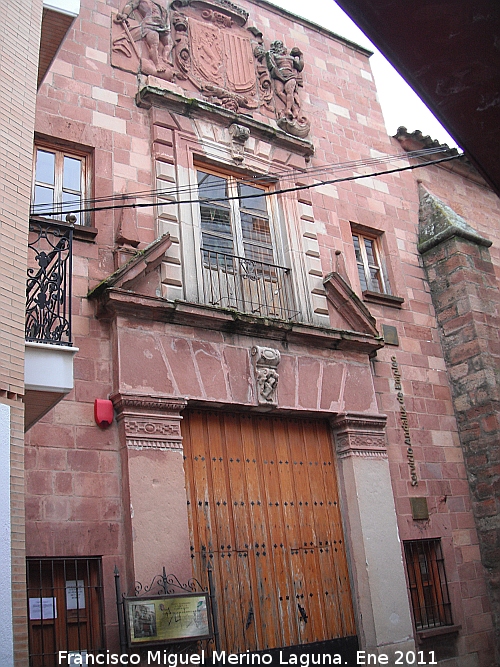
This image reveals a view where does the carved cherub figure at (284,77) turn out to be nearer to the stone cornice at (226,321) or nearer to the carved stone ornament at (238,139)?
the carved stone ornament at (238,139)

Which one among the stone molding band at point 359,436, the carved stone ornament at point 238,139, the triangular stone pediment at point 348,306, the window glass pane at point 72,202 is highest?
the carved stone ornament at point 238,139

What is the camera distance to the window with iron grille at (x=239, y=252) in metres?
8.78

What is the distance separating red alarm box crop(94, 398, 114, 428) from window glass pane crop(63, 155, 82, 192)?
270cm

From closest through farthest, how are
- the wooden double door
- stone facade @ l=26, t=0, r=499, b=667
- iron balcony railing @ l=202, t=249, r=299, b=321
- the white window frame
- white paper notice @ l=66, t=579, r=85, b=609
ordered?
white paper notice @ l=66, t=579, r=85, b=609 → stone facade @ l=26, t=0, r=499, b=667 → the wooden double door → iron balcony railing @ l=202, t=249, r=299, b=321 → the white window frame

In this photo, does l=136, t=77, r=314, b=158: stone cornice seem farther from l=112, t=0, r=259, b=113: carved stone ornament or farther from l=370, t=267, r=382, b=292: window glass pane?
l=370, t=267, r=382, b=292: window glass pane

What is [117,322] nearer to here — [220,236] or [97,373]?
[97,373]

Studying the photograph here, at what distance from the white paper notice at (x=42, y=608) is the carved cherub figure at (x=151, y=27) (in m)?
6.66

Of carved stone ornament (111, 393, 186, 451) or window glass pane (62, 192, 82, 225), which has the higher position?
window glass pane (62, 192, 82, 225)

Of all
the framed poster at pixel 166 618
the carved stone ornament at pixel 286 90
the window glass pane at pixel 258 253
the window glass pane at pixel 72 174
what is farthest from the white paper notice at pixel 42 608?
the carved stone ornament at pixel 286 90

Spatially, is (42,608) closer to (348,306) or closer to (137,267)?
(137,267)

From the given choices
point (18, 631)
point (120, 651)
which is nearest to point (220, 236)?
point (120, 651)

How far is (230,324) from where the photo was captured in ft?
27.2

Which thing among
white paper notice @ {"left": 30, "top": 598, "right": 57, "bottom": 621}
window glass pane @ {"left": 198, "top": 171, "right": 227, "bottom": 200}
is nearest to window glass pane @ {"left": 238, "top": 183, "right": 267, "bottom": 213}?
window glass pane @ {"left": 198, "top": 171, "right": 227, "bottom": 200}

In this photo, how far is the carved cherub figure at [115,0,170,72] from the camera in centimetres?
950
